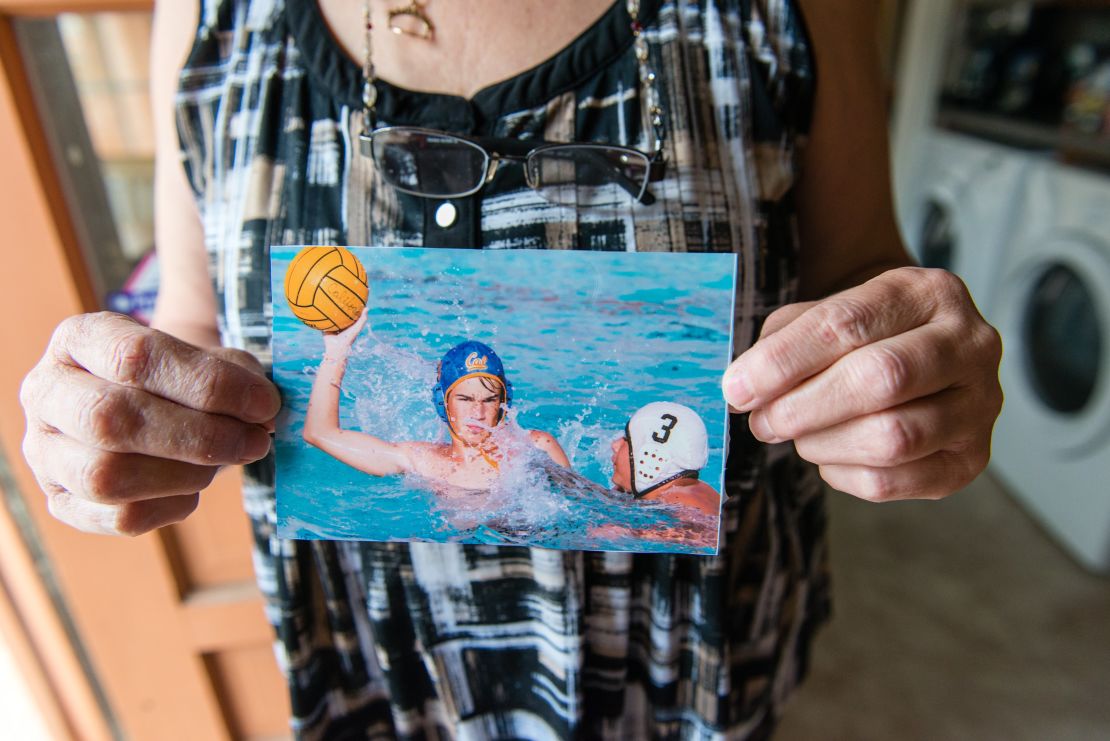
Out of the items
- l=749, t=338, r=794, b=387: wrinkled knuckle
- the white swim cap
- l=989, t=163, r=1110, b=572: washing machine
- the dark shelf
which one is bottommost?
l=989, t=163, r=1110, b=572: washing machine

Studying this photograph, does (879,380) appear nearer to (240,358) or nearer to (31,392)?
(240,358)

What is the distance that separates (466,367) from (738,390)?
7.3 inches

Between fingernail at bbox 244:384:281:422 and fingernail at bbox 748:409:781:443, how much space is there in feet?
1.06

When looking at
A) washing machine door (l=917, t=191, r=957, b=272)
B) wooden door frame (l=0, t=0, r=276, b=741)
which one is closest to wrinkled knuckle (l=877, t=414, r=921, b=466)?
wooden door frame (l=0, t=0, r=276, b=741)

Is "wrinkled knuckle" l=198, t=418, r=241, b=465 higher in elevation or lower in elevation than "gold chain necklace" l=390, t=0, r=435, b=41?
lower

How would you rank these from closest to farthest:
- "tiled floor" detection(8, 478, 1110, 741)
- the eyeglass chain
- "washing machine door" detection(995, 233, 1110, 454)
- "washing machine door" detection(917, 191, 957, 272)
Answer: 1. the eyeglass chain
2. "tiled floor" detection(8, 478, 1110, 741)
3. "washing machine door" detection(995, 233, 1110, 454)
4. "washing machine door" detection(917, 191, 957, 272)

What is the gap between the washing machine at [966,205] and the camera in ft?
7.00

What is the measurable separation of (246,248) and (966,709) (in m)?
1.72

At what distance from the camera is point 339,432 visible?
1.53 feet

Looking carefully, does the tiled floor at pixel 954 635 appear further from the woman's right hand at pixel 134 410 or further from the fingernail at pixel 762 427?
the woman's right hand at pixel 134 410

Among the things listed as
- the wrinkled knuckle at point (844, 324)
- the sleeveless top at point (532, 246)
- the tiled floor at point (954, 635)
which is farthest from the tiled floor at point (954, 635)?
the wrinkled knuckle at point (844, 324)

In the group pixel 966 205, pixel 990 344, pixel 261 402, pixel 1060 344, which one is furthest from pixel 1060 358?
pixel 261 402

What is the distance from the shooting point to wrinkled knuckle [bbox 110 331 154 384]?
1.35 ft

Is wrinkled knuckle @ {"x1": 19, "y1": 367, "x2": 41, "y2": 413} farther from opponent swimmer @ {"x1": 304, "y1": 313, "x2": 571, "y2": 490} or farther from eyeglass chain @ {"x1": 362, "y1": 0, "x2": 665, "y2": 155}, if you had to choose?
eyeglass chain @ {"x1": 362, "y1": 0, "x2": 665, "y2": 155}
